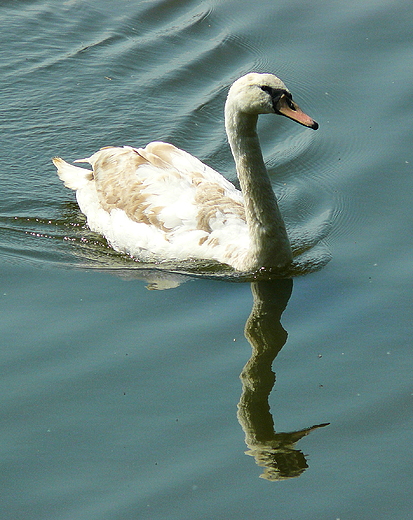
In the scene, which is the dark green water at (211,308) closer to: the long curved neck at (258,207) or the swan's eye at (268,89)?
the long curved neck at (258,207)

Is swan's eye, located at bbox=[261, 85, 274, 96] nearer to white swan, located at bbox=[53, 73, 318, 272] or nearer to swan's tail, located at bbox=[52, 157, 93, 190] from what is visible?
white swan, located at bbox=[53, 73, 318, 272]

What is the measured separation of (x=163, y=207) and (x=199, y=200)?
420 millimetres

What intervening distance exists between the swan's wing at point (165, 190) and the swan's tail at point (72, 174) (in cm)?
34

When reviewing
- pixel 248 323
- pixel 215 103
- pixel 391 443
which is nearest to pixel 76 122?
pixel 215 103

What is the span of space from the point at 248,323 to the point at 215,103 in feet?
18.2

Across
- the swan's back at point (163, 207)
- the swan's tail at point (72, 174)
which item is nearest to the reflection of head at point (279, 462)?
the swan's back at point (163, 207)

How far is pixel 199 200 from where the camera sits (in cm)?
948

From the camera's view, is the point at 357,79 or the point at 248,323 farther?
the point at 357,79

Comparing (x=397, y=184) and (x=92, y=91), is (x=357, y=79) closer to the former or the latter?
(x=397, y=184)

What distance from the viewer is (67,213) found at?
36.4ft

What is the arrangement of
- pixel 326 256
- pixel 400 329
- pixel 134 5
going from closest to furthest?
1. pixel 400 329
2. pixel 326 256
3. pixel 134 5

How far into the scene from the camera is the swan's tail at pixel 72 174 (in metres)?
11.2

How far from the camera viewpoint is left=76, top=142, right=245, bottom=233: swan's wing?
9.44 metres

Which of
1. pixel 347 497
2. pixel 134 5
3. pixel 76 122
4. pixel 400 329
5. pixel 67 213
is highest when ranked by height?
pixel 134 5
